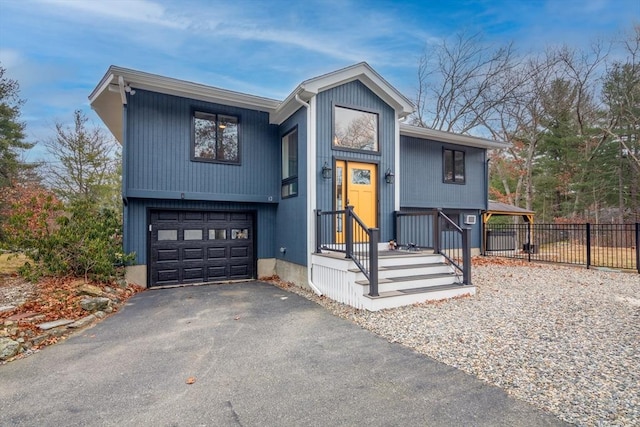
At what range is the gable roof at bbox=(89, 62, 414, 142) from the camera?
22.6 ft

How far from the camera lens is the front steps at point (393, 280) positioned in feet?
18.0

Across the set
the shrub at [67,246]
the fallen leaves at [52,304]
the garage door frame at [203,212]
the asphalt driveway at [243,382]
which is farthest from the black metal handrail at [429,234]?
the shrub at [67,246]

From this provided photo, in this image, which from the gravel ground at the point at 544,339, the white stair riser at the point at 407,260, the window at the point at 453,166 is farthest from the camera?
the window at the point at 453,166

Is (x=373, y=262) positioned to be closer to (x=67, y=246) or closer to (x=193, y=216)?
(x=193, y=216)

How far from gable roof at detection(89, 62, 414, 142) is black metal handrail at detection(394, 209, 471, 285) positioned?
285 centimetres

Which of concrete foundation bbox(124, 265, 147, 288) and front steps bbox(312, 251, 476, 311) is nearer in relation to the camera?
front steps bbox(312, 251, 476, 311)

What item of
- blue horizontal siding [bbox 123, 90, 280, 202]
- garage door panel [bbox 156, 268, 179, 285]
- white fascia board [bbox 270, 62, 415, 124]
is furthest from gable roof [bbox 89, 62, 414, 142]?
garage door panel [bbox 156, 268, 179, 285]

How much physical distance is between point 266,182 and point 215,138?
1688 mm

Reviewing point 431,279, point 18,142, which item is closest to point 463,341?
point 431,279

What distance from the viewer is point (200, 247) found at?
8.08 metres

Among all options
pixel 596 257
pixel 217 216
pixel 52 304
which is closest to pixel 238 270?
pixel 217 216

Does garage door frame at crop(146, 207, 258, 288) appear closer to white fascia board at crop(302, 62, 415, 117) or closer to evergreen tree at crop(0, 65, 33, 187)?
white fascia board at crop(302, 62, 415, 117)

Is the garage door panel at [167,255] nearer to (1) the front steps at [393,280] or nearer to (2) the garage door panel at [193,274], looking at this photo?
(2) the garage door panel at [193,274]

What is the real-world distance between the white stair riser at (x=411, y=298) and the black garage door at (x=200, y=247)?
4.31 meters
